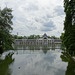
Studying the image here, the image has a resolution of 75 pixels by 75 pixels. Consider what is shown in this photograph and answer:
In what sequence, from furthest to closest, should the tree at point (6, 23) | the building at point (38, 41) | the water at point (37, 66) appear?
the building at point (38, 41)
the tree at point (6, 23)
the water at point (37, 66)

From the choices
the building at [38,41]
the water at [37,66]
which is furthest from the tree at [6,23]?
the building at [38,41]

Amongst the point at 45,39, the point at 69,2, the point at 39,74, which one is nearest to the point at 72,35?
the point at 69,2

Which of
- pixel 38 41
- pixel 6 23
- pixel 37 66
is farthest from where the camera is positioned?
pixel 38 41

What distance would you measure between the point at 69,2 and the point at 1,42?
683 inches

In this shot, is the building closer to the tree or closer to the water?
the water

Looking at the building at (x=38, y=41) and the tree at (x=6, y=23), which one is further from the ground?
the tree at (x=6, y=23)

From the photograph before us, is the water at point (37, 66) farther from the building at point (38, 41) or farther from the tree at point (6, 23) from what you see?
the building at point (38, 41)

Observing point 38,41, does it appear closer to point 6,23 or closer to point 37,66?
point 6,23

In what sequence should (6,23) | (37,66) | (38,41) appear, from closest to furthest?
(37,66), (6,23), (38,41)

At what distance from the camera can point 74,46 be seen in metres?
17.8

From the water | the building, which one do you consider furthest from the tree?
the building

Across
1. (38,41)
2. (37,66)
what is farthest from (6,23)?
(38,41)

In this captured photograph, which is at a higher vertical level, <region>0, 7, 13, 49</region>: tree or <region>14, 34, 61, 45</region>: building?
<region>0, 7, 13, 49</region>: tree

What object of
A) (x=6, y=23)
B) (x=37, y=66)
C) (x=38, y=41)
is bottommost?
(x=37, y=66)
